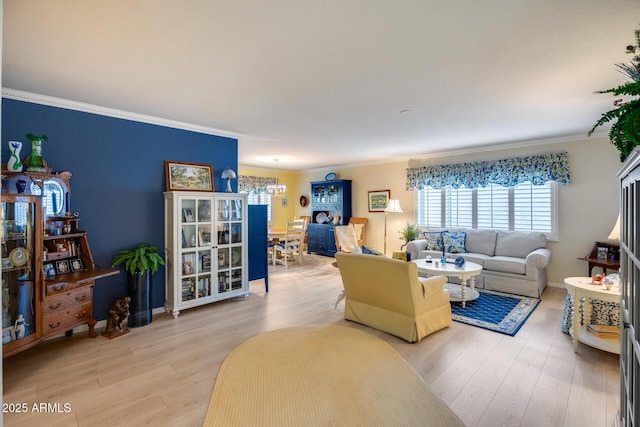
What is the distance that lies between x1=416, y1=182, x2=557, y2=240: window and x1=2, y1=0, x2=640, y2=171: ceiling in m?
1.49

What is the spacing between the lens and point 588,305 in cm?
311

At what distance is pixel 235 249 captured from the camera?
4.48 meters

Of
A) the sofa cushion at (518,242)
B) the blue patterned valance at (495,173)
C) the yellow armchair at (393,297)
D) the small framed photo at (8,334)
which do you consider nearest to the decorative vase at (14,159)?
the small framed photo at (8,334)

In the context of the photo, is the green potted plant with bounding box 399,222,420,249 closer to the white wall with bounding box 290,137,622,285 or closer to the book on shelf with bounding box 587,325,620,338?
the white wall with bounding box 290,137,622,285

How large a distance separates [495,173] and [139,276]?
5670 millimetres

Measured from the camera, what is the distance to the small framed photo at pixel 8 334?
246 centimetres

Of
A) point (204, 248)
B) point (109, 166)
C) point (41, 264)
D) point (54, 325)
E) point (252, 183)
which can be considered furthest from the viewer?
point (252, 183)

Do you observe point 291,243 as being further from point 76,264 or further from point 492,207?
point 76,264

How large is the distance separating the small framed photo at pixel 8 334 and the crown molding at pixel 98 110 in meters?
2.14

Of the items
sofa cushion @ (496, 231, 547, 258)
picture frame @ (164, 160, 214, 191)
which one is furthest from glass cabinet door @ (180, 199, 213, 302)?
sofa cushion @ (496, 231, 547, 258)

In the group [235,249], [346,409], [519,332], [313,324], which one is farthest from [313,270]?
[346,409]

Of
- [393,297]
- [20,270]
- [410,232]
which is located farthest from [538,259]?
[20,270]

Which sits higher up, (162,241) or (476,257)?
(162,241)

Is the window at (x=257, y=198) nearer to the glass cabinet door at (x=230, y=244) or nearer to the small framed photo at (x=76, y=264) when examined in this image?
the glass cabinet door at (x=230, y=244)
